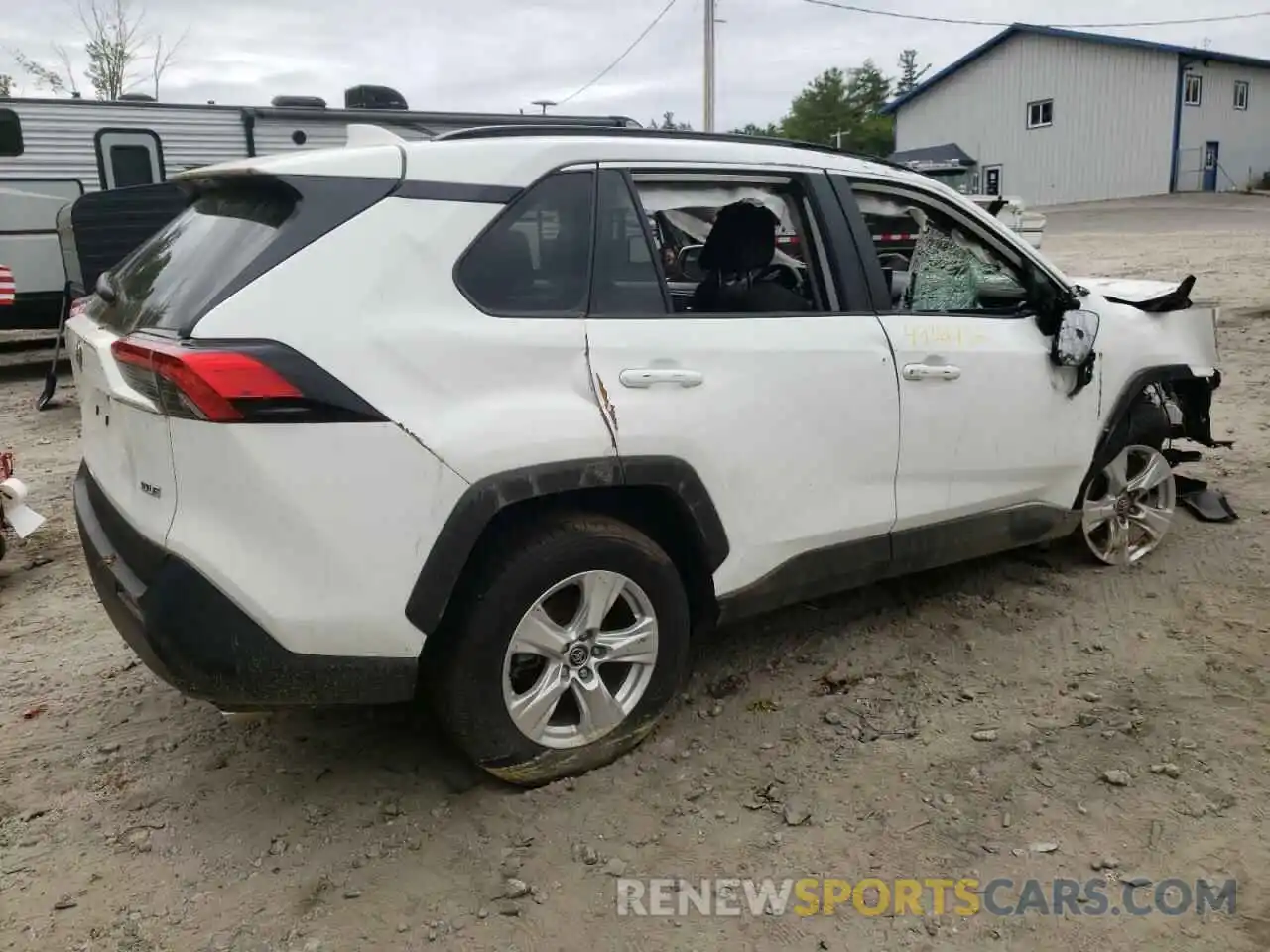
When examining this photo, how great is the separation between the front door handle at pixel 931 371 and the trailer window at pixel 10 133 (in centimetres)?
1007

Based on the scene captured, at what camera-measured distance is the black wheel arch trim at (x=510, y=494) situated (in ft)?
8.57

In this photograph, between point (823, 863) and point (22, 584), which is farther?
point (22, 584)

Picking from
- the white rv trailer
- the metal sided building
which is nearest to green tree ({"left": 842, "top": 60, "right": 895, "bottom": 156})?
the metal sided building

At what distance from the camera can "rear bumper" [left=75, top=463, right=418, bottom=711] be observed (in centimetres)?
248

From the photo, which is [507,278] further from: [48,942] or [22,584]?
[22,584]

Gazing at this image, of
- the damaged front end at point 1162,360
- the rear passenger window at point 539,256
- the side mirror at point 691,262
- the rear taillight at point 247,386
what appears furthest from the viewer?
the damaged front end at point 1162,360

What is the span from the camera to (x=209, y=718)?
3.47 meters

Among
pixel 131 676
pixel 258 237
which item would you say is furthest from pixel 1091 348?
pixel 131 676

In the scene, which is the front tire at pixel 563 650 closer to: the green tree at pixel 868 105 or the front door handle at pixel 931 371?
the front door handle at pixel 931 371

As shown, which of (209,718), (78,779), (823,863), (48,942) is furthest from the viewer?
(209,718)

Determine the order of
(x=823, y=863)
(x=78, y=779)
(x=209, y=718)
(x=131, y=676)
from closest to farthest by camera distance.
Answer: (x=823, y=863)
(x=78, y=779)
(x=209, y=718)
(x=131, y=676)

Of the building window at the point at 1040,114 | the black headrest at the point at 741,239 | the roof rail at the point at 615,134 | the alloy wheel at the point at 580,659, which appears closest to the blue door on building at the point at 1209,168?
the building window at the point at 1040,114

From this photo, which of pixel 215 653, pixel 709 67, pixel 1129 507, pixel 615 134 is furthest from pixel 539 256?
pixel 709 67

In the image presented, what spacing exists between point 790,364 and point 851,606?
145 centimetres
